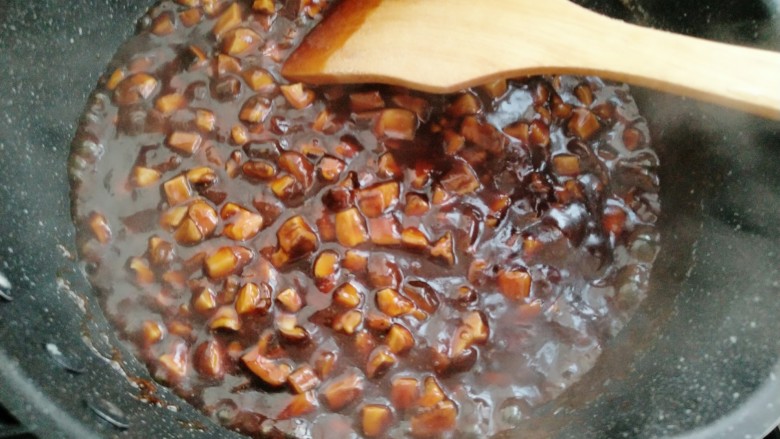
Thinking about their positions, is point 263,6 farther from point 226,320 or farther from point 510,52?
point 226,320

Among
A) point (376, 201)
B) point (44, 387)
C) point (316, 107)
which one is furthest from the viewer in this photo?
point (316, 107)

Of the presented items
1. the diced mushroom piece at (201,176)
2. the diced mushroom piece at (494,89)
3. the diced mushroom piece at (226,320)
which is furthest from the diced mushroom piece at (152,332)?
the diced mushroom piece at (494,89)

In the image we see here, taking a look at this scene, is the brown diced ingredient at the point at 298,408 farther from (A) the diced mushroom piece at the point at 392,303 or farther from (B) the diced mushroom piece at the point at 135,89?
(B) the diced mushroom piece at the point at 135,89

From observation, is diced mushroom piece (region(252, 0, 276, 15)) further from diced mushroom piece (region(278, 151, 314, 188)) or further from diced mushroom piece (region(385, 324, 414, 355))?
diced mushroom piece (region(385, 324, 414, 355))

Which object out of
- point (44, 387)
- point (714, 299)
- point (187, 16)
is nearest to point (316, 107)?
point (187, 16)

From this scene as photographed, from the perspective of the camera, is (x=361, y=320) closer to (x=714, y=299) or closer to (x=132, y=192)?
(x=132, y=192)
